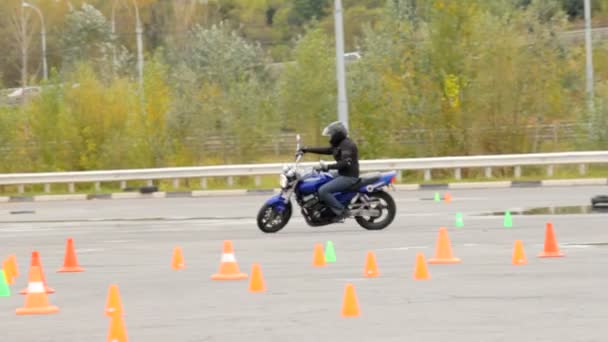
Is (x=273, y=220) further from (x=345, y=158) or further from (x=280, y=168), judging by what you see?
(x=280, y=168)

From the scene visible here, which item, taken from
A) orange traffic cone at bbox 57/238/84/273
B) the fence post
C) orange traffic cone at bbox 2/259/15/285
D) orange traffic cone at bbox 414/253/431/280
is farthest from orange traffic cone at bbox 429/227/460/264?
the fence post

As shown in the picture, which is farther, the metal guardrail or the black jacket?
the metal guardrail

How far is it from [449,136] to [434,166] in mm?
4275

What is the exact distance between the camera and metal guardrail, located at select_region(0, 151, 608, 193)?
123ft

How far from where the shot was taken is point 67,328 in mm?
11719

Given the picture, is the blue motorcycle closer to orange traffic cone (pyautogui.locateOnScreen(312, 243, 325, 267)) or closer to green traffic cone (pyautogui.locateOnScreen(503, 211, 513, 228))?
green traffic cone (pyautogui.locateOnScreen(503, 211, 513, 228))

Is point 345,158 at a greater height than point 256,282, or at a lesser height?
greater

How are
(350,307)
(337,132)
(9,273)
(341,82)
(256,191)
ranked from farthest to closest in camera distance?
(341,82)
(256,191)
(337,132)
(9,273)
(350,307)

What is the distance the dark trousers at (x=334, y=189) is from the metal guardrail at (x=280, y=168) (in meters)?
12.8

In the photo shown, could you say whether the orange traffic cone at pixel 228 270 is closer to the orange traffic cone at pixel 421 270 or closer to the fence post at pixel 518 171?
the orange traffic cone at pixel 421 270

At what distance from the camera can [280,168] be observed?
1538 inches

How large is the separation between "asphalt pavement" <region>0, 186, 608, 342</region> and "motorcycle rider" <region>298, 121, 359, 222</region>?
467 mm

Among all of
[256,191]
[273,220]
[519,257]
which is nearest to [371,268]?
[519,257]

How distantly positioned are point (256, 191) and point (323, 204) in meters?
15.6
